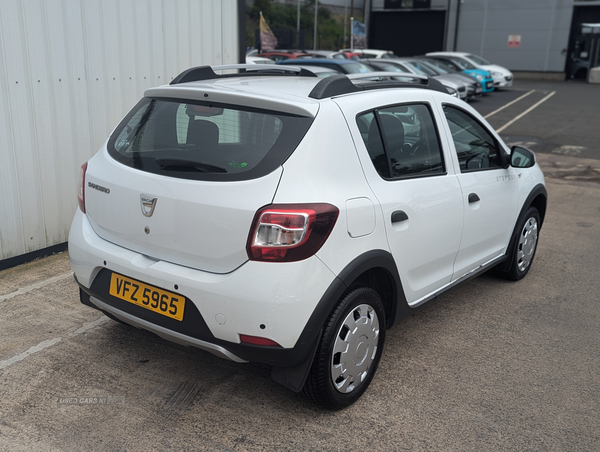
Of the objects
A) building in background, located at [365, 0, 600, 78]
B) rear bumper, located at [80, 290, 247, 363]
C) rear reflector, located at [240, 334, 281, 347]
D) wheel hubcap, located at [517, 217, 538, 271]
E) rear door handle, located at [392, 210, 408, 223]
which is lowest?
wheel hubcap, located at [517, 217, 538, 271]

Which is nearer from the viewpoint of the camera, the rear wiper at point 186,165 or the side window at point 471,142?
the rear wiper at point 186,165

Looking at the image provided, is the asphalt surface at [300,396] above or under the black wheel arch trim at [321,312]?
under

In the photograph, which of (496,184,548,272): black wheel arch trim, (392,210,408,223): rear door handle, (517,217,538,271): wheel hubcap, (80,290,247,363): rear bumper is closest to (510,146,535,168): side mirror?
(496,184,548,272): black wheel arch trim

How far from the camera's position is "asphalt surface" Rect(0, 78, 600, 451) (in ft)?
8.97

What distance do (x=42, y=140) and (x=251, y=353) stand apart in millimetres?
3378

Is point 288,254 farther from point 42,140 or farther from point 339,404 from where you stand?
point 42,140

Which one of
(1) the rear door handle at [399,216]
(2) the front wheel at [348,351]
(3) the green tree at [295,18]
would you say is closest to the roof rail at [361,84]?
(1) the rear door handle at [399,216]

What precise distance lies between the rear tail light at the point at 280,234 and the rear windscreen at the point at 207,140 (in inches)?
8.2

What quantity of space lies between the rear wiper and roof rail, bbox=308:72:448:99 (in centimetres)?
62

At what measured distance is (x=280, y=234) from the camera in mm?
2473

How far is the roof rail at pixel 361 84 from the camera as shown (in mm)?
2874

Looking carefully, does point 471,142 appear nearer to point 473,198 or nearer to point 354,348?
point 473,198

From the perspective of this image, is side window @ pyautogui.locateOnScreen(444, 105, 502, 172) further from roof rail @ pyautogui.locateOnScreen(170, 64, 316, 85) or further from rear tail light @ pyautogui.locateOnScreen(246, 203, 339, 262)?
rear tail light @ pyautogui.locateOnScreen(246, 203, 339, 262)

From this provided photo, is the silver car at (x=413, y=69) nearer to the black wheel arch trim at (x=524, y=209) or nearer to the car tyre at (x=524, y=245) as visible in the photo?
the black wheel arch trim at (x=524, y=209)
